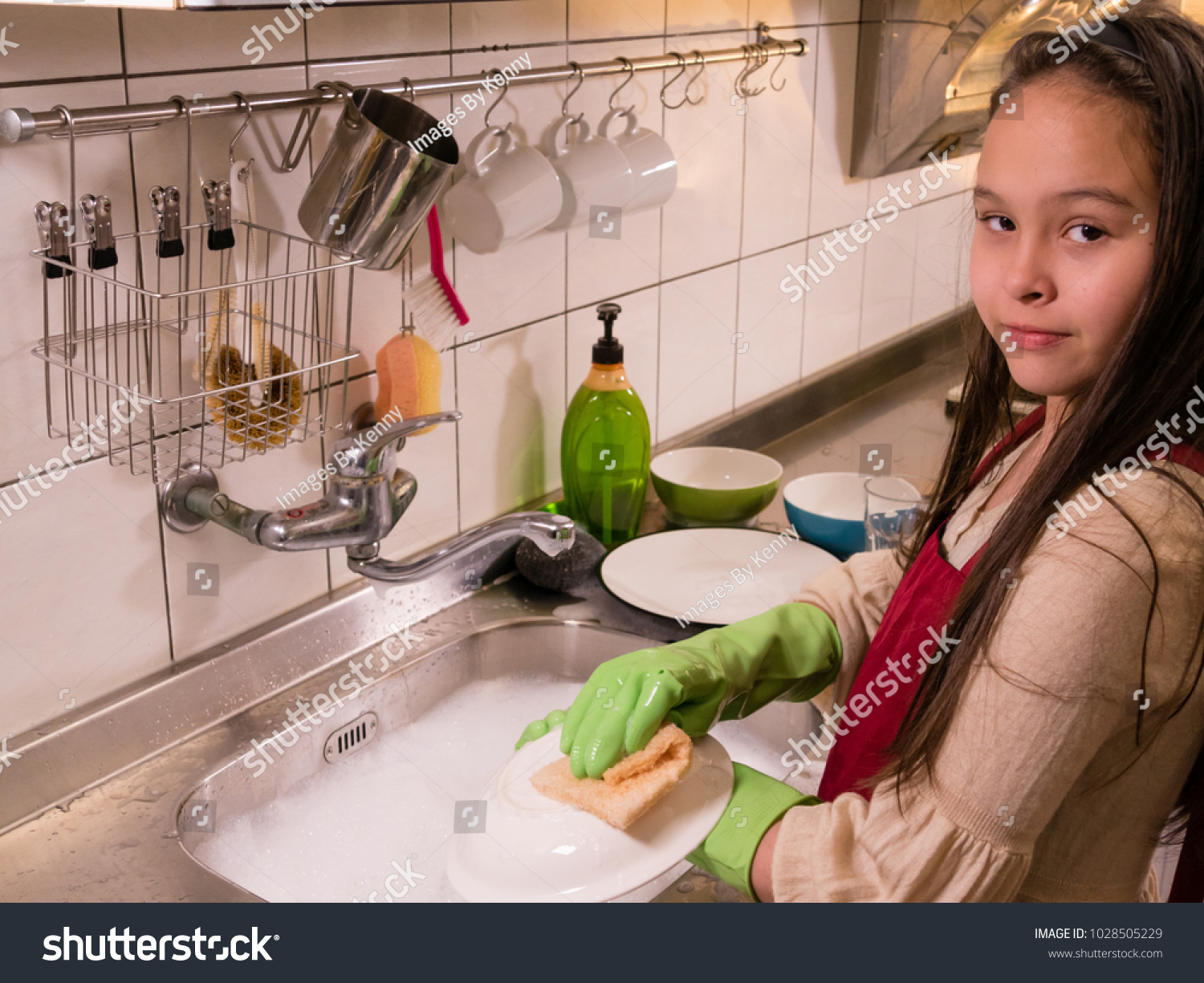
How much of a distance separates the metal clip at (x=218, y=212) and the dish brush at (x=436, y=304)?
29 centimetres

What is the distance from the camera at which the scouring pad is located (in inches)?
53.2

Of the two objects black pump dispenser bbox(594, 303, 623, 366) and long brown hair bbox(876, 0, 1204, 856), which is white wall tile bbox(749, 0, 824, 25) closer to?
black pump dispenser bbox(594, 303, 623, 366)

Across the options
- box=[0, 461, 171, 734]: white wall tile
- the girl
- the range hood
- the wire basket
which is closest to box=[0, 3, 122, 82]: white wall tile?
the wire basket

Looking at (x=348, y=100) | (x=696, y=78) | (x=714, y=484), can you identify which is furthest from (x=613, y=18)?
(x=714, y=484)

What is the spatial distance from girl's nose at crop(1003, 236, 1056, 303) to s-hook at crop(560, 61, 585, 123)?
69cm

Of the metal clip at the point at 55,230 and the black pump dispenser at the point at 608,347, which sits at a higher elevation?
the metal clip at the point at 55,230

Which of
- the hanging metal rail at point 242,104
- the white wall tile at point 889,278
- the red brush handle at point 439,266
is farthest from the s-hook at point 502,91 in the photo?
the white wall tile at point 889,278

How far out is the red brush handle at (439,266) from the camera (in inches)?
46.3

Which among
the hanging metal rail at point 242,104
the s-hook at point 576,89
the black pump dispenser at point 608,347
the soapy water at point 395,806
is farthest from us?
the black pump dispenser at point 608,347

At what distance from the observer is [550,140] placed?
131 centimetres

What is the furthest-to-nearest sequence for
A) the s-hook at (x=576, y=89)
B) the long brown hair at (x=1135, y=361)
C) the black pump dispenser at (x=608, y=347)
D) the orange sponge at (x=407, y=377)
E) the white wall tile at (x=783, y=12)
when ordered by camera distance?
the white wall tile at (x=783, y=12) → the black pump dispenser at (x=608, y=347) → the s-hook at (x=576, y=89) → the orange sponge at (x=407, y=377) → the long brown hair at (x=1135, y=361)

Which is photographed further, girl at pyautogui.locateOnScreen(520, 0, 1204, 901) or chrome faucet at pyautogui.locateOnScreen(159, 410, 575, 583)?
chrome faucet at pyautogui.locateOnScreen(159, 410, 575, 583)

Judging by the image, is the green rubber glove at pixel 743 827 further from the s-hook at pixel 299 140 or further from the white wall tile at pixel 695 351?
the white wall tile at pixel 695 351
